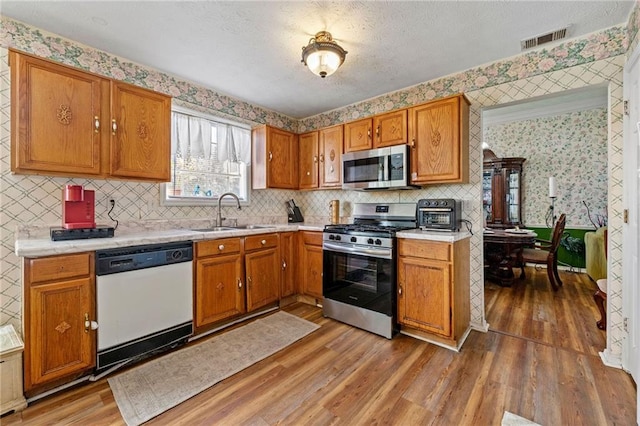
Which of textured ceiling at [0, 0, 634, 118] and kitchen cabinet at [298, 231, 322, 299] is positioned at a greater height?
textured ceiling at [0, 0, 634, 118]

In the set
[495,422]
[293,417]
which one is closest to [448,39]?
[495,422]

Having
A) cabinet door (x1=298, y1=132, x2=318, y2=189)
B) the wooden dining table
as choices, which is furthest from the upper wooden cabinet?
the wooden dining table

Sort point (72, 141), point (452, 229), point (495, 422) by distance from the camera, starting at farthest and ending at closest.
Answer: point (452, 229) < point (72, 141) < point (495, 422)

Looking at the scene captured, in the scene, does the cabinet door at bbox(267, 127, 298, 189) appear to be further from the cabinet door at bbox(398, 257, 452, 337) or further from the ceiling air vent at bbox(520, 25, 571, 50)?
the ceiling air vent at bbox(520, 25, 571, 50)

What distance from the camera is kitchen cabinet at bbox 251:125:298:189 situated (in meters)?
3.51

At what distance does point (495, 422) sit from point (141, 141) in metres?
3.14

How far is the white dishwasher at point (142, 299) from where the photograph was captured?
194 centimetres

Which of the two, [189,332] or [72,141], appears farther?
[189,332]

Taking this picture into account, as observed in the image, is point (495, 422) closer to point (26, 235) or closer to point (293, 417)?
point (293, 417)

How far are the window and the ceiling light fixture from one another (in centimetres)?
158

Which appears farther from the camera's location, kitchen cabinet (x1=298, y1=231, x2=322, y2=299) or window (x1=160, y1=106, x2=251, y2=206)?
kitchen cabinet (x1=298, y1=231, x2=322, y2=299)

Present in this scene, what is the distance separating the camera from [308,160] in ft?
12.5

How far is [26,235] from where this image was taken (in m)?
2.08

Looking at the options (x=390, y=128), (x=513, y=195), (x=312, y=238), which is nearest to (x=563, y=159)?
(x=513, y=195)
